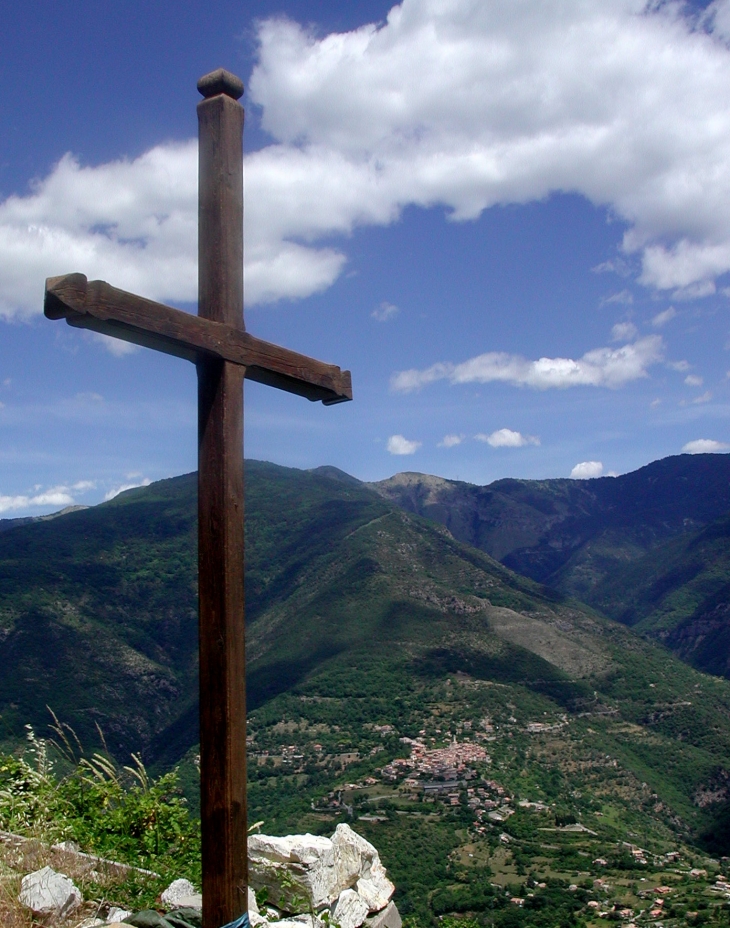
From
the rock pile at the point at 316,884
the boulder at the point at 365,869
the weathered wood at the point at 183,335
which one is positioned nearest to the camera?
the weathered wood at the point at 183,335

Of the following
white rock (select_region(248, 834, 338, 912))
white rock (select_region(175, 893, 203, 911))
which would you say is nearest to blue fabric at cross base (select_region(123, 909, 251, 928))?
white rock (select_region(175, 893, 203, 911))

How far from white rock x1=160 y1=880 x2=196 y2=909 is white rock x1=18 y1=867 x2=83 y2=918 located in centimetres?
45

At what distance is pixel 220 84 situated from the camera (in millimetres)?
3836

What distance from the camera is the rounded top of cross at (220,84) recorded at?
3.82m

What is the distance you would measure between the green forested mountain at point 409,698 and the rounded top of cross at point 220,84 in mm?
27804

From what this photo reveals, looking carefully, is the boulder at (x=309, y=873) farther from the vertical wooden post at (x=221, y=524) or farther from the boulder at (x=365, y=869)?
the vertical wooden post at (x=221, y=524)

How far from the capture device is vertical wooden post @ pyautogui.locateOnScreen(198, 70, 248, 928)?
3426 millimetres

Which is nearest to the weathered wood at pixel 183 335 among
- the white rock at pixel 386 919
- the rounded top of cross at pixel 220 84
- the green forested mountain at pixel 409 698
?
the rounded top of cross at pixel 220 84

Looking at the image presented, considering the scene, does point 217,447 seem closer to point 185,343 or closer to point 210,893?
point 185,343

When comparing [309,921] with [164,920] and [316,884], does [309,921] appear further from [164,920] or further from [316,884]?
[164,920]

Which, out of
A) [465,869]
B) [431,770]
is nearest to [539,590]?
[431,770]

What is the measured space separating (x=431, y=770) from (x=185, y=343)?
55742mm

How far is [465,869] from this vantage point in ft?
122

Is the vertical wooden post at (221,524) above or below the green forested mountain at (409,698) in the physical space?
above
